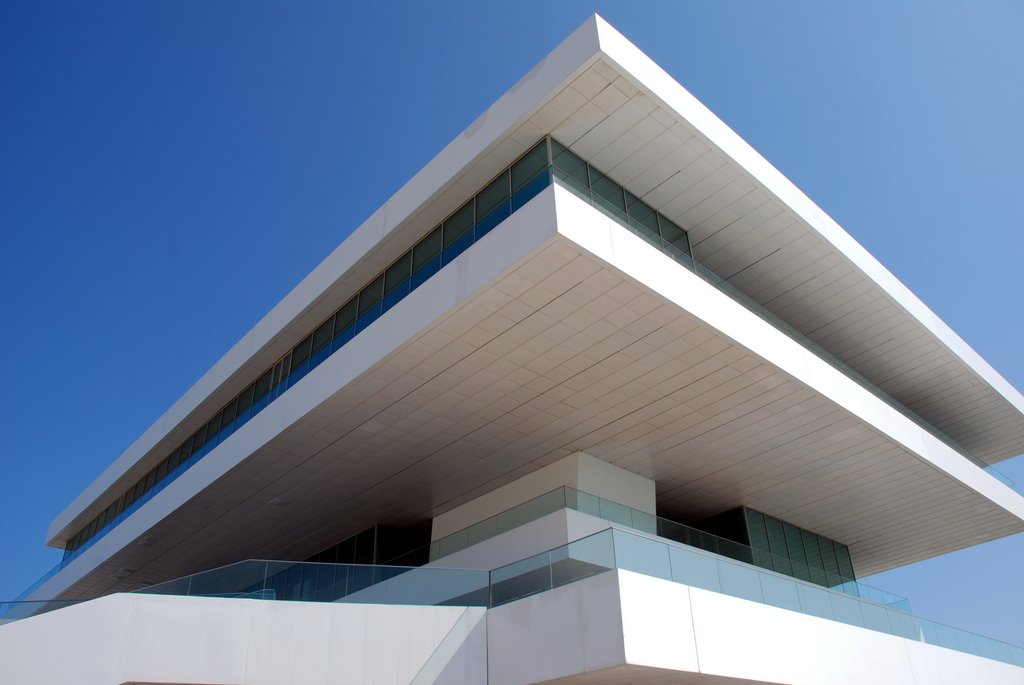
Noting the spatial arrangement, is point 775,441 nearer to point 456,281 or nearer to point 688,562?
point 688,562

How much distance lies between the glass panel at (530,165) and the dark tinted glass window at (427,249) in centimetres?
216

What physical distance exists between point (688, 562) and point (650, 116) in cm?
695

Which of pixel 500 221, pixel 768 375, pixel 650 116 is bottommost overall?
pixel 768 375

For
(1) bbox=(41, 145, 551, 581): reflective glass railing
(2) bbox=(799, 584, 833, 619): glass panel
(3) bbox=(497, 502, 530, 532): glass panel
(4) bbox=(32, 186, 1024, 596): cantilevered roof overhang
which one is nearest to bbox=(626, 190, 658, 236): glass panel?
(4) bbox=(32, 186, 1024, 596): cantilevered roof overhang

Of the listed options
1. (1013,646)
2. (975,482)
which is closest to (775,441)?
(975,482)

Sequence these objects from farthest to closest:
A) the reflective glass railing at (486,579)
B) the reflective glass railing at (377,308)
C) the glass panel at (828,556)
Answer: the glass panel at (828,556), the reflective glass railing at (377,308), the reflective glass railing at (486,579)

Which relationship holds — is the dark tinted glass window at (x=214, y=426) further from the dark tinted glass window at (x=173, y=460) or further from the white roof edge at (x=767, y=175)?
the white roof edge at (x=767, y=175)

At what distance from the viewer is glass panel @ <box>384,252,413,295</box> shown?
16.3m

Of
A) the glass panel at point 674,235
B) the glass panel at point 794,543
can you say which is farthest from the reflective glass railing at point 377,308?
the glass panel at point 794,543

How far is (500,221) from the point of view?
535 inches

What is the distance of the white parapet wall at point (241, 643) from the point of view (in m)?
11.0

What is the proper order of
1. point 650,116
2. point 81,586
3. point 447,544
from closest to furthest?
point 650,116 < point 447,544 < point 81,586

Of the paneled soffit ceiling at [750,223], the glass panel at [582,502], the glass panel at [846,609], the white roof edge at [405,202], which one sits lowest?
the glass panel at [846,609]

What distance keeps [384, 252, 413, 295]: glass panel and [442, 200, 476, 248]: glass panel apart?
1133 millimetres
